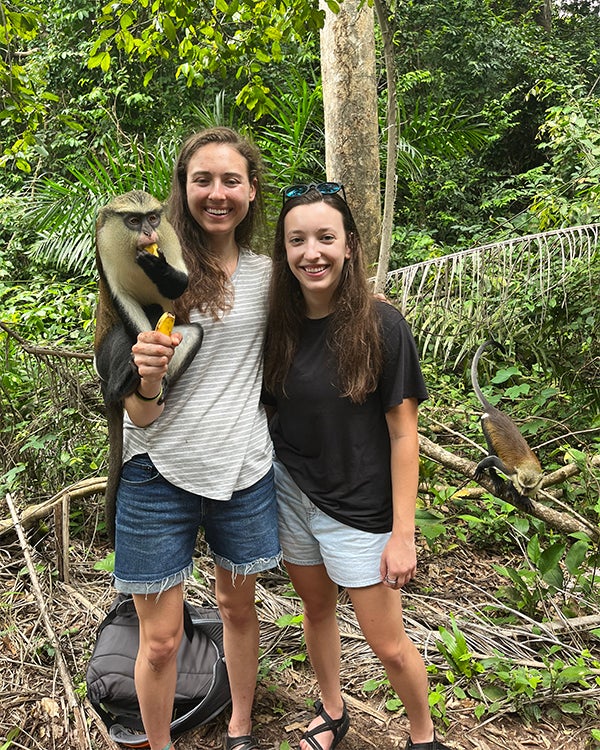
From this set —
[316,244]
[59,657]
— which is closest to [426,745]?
[59,657]

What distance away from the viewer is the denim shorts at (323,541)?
1831 millimetres

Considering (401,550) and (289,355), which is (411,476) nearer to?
(401,550)

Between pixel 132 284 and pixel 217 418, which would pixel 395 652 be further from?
pixel 132 284

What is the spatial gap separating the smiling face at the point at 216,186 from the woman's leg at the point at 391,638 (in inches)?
45.4

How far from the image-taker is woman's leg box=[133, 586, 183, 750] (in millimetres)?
1798

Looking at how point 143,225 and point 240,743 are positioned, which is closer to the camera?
point 143,225

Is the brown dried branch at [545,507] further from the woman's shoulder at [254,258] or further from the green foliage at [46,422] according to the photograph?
the green foliage at [46,422]

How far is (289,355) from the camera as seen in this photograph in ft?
6.08

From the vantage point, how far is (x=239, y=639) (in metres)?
2.10

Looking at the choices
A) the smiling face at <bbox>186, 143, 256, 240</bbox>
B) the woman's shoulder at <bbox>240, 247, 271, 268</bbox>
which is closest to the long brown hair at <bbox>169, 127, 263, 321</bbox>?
the smiling face at <bbox>186, 143, 256, 240</bbox>

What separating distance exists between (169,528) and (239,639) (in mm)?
566

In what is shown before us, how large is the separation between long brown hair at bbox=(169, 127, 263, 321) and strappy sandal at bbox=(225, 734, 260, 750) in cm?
148

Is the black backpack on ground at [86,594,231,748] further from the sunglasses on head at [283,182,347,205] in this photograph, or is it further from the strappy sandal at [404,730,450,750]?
the sunglasses on head at [283,182,347,205]

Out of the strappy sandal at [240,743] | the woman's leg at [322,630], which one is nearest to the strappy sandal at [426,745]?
the woman's leg at [322,630]
